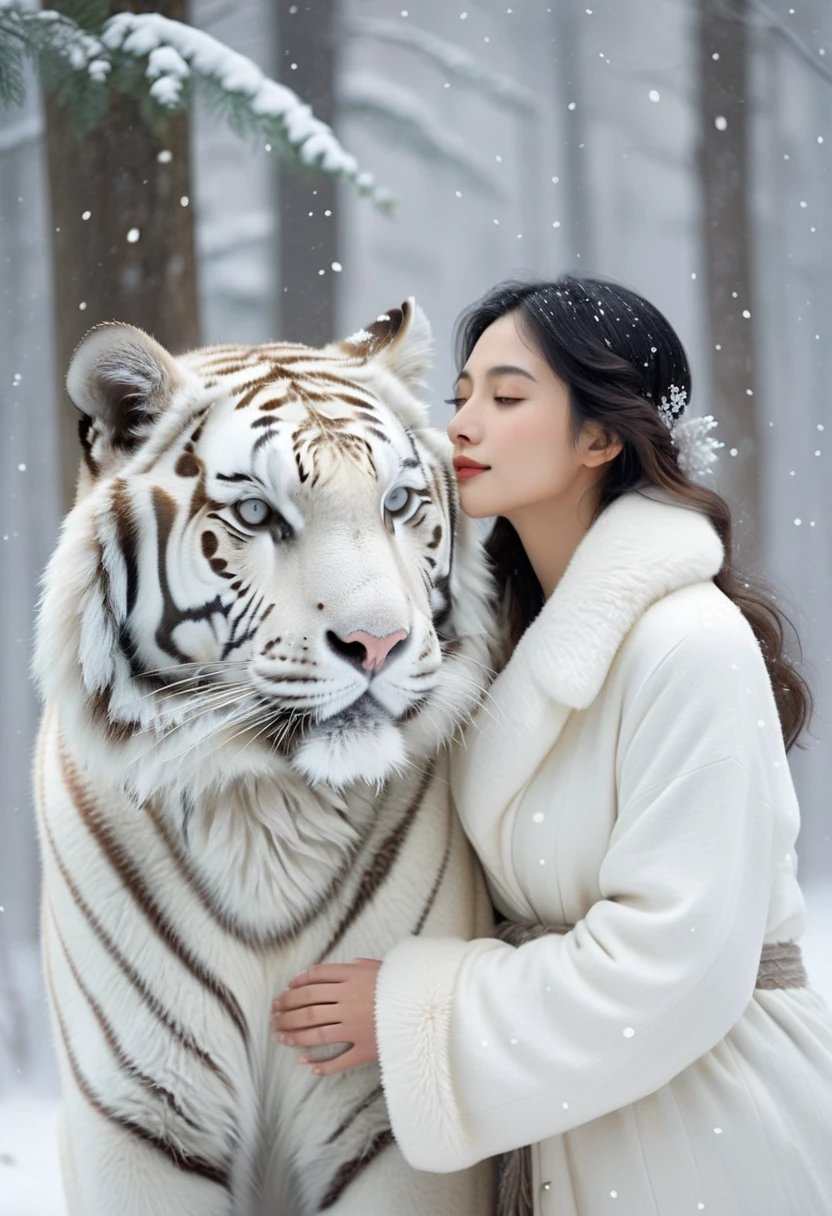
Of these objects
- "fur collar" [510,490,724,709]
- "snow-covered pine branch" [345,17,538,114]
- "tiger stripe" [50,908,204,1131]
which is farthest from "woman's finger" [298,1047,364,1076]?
"snow-covered pine branch" [345,17,538,114]

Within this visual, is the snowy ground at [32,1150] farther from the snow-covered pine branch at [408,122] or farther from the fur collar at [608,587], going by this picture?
the snow-covered pine branch at [408,122]

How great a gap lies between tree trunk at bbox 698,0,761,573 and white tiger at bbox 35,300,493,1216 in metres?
1.35

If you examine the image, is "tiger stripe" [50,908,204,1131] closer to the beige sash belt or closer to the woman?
the woman

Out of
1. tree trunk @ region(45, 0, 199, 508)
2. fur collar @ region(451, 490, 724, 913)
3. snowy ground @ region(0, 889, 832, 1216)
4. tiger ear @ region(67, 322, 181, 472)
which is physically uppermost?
tree trunk @ region(45, 0, 199, 508)

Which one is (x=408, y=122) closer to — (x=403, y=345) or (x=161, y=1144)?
(x=403, y=345)

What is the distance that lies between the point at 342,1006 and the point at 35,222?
1.68 m

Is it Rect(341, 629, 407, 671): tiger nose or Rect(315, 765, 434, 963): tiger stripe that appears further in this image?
Rect(315, 765, 434, 963): tiger stripe

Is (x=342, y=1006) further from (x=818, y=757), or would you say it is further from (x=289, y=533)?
(x=818, y=757)

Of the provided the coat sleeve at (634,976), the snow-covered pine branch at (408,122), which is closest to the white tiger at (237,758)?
the coat sleeve at (634,976)

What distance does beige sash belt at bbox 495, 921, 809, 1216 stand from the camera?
3.79 feet

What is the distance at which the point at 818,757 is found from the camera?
239cm

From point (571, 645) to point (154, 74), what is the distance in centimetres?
136

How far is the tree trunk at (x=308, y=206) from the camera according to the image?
2207mm

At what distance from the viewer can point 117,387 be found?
1046mm
